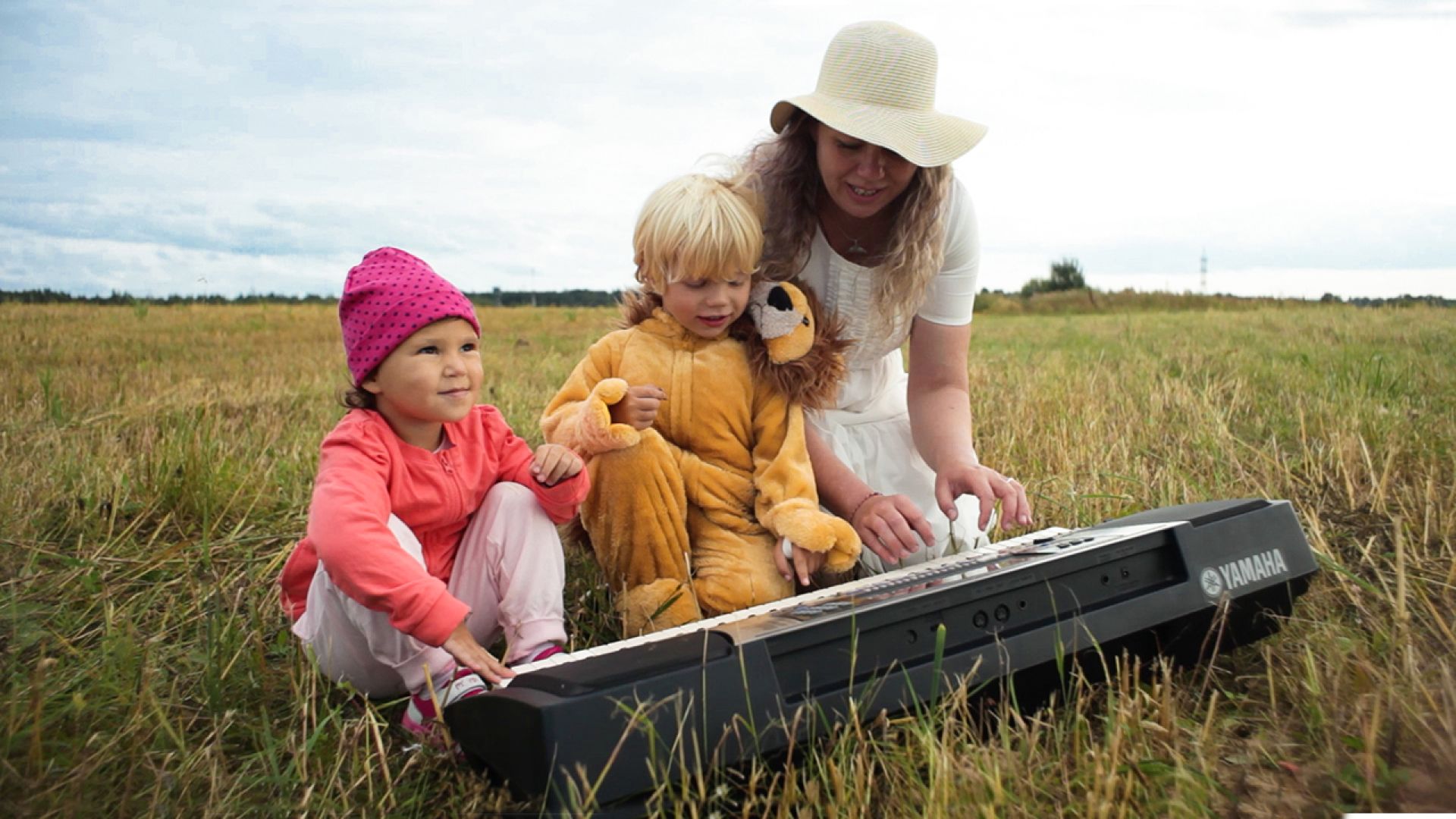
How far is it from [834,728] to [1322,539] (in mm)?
1663

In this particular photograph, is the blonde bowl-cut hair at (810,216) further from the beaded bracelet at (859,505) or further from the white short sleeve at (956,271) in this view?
the beaded bracelet at (859,505)

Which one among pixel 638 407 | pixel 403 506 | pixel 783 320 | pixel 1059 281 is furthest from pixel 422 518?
pixel 1059 281

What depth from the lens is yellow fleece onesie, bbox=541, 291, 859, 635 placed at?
7.95ft

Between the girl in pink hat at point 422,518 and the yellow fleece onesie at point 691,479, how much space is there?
0.21 meters

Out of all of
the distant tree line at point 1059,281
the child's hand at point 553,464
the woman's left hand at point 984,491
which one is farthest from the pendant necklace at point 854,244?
the distant tree line at point 1059,281

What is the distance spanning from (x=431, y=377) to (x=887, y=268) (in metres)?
1.32

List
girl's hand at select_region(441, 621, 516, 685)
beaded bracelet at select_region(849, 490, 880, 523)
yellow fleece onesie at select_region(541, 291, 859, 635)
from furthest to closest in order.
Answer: beaded bracelet at select_region(849, 490, 880, 523) < yellow fleece onesie at select_region(541, 291, 859, 635) < girl's hand at select_region(441, 621, 516, 685)

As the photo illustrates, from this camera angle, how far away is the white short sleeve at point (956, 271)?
9.48 feet

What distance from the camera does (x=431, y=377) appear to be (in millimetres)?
2031

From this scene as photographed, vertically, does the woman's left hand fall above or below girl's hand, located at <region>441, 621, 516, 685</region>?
above

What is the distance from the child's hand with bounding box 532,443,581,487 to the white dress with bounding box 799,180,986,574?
87cm

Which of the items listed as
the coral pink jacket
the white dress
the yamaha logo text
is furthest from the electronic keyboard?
the white dress

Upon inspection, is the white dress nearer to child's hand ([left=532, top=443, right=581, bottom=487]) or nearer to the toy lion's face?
the toy lion's face

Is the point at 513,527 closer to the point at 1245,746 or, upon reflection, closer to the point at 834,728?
the point at 834,728
